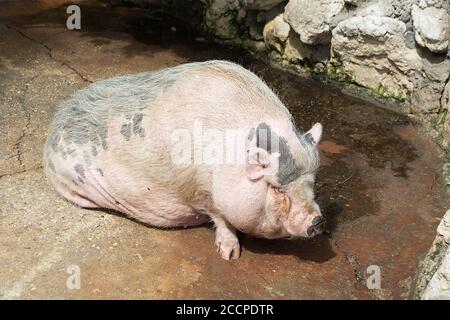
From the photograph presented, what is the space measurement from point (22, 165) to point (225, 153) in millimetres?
1666

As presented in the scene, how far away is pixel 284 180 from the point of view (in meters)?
3.28

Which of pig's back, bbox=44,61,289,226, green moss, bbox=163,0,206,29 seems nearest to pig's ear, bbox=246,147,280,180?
pig's back, bbox=44,61,289,226

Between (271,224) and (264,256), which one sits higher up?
(271,224)

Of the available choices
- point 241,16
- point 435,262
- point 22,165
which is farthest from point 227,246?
point 241,16

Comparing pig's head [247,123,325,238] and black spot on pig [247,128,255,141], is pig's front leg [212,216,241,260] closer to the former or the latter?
pig's head [247,123,325,238]

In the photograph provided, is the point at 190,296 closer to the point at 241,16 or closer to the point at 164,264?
the point at 164,264

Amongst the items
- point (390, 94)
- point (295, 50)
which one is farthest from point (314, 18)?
point (390, 94)

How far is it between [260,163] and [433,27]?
2188 millimetres

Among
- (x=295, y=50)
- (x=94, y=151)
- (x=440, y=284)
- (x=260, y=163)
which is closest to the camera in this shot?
(x=440, y=284)

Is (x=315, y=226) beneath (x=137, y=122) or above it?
beneath

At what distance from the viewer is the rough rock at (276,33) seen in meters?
5.88

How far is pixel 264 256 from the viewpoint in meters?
3.62

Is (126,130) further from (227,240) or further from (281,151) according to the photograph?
(281,151)

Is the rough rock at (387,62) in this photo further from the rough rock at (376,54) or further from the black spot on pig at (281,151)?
the black spot on pig at (281,151)
